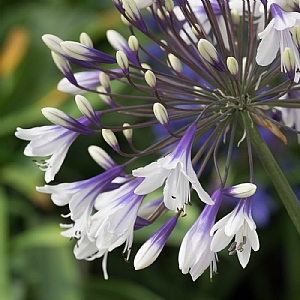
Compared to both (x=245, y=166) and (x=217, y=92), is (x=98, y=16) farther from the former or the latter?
(x=217, y=92)

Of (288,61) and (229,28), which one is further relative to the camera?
(229,28)

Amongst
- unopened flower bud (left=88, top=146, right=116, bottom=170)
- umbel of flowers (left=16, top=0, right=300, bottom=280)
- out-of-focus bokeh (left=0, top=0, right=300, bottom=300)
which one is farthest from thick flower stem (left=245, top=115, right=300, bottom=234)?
out-of-focus bokeh (left=0, top=0, right=300, bottom=300)

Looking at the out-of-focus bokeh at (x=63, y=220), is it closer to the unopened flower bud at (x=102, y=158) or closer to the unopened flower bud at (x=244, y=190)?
the unopened flower bud at (x=102, y=158)

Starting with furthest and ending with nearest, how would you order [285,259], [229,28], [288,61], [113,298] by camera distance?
[285,259], [113,298], [229,28], [288,61]

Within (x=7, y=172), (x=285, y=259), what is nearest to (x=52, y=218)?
(x=7, y=172)

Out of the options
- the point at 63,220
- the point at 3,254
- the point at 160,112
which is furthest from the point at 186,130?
the point at 63,220

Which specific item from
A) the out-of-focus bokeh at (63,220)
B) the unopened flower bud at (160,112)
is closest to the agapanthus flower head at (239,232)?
the unopened flower bud at (160,112)
